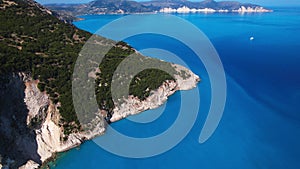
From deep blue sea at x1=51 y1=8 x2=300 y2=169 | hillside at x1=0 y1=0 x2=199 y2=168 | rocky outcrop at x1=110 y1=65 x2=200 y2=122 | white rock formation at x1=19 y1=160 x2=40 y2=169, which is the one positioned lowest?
deep blue sea at x1=51 y1=8 x2=300 y2=169

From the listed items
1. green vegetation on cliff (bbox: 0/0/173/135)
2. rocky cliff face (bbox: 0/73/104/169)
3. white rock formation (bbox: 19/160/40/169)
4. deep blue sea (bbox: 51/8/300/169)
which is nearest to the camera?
rocky cliff face (bbox: 0/73/104/169)

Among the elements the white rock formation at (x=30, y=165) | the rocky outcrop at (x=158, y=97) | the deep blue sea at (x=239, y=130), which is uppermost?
the rocky outcrop at (x=158, y=97)

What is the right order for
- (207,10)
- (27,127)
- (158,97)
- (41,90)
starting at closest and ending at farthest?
(27,127)
(41,90)
(158,97)
(207,10)

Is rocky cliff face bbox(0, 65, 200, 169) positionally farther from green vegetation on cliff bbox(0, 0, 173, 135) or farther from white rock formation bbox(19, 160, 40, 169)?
green vegetation on cliff bbox(0, 0, 173, 135)

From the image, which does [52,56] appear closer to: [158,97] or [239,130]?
[158,97]

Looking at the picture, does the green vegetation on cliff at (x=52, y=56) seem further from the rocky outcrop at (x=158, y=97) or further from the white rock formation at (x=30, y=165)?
the white rock formation at (x=30, y=165)

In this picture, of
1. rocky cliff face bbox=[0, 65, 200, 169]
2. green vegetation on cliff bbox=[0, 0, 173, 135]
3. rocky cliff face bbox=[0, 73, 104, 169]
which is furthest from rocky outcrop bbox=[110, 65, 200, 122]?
rocky cliff face bbox=[0, 73, 104, 169]

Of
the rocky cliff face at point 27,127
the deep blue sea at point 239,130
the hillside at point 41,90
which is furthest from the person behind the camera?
the deep blue sea at point 239,130

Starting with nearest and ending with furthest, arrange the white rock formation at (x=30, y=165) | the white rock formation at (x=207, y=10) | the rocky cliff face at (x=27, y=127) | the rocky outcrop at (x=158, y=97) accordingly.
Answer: the rocky cliff face at (x=27, y=127) < the white rock formation at (x=30, y=165) < the rocky outcrop at (x=158, y=97) < the white rock formation at (x=207, y=10)

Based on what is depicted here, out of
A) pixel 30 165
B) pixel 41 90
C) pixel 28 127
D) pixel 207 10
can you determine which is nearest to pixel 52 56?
pixel 41 90

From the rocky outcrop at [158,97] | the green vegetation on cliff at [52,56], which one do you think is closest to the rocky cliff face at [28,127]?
the green vegetation on cliff at [52,56]

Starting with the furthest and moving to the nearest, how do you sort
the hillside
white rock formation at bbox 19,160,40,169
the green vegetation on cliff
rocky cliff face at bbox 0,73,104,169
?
the green vegetation on cliff → the hillside → white rock formation at bbox 19,160,40,169 → rocky cliff face at bbox 0,73,104,169

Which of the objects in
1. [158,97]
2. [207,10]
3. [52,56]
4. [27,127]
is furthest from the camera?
[207,10]
